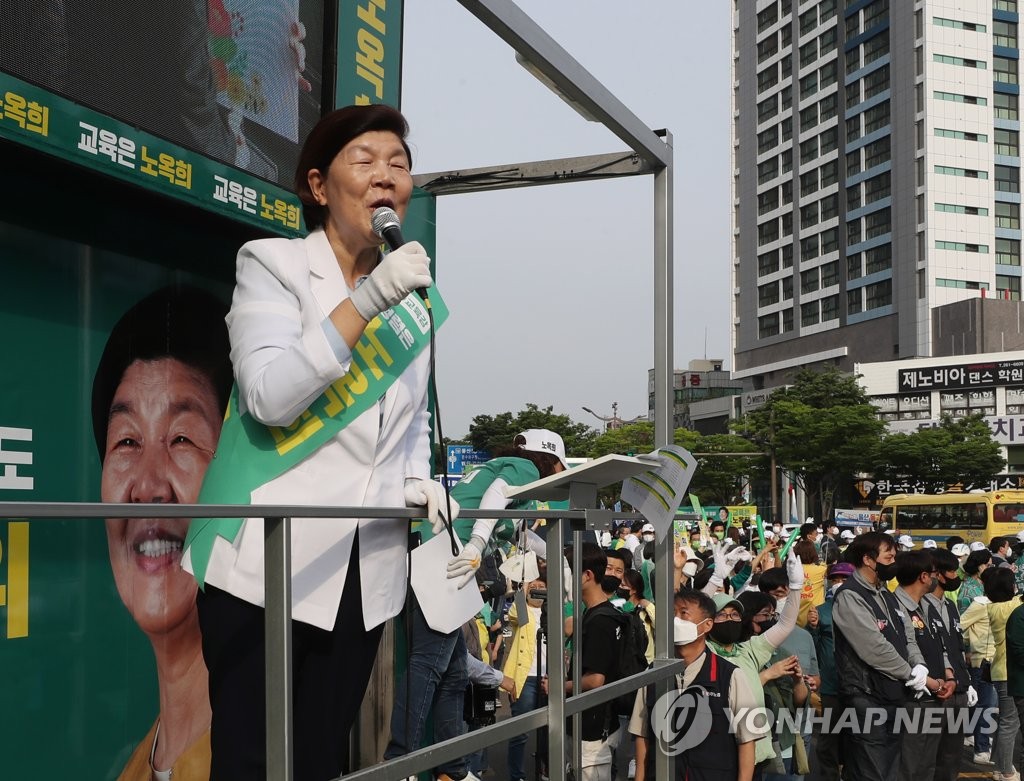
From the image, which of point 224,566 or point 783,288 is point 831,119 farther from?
point 224,566

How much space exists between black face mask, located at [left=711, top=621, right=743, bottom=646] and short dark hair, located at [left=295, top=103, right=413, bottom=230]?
4513mm

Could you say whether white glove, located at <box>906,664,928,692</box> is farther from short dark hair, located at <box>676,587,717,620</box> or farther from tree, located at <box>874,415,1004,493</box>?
tree, located at <box>874,415,1004,493</box>

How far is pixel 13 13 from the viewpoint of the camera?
234 centimetres

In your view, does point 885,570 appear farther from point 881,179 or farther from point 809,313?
point 809,313

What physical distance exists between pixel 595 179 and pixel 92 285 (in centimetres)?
243

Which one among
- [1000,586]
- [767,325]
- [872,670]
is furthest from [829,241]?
[872,670]

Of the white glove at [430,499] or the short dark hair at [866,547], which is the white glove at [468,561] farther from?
the short dark hair at [866,547]

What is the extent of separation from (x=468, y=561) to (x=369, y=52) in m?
1.86

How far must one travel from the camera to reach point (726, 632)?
20.6 feet

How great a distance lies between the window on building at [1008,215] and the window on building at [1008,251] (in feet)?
2.63

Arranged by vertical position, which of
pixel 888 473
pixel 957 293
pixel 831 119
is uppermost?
pixel 831 119

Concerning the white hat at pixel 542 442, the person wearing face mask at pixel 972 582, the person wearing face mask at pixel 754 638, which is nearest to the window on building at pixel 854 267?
the person wearing face mask at pixel 972 582

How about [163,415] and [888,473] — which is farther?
[888,473]

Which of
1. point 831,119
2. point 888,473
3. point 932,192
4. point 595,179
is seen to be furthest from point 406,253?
point 831,119
